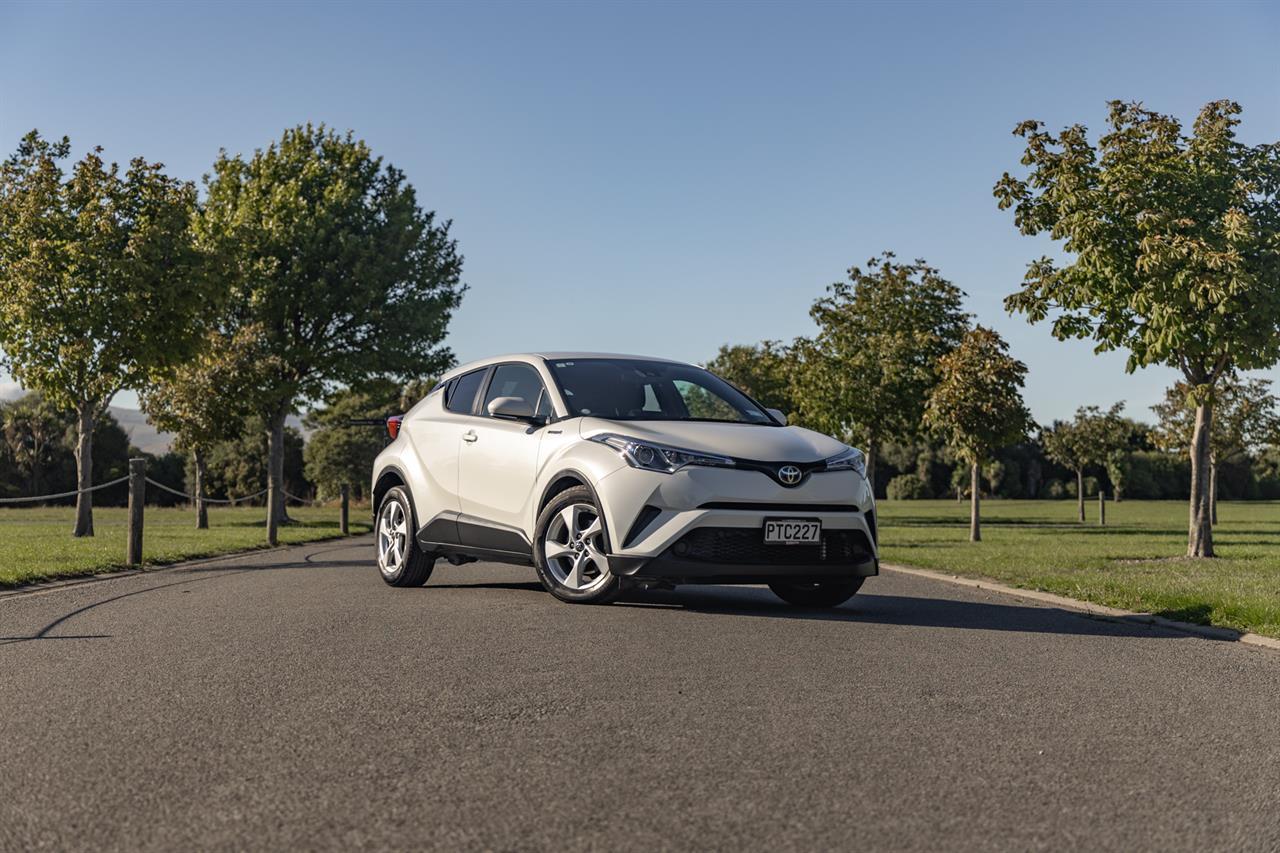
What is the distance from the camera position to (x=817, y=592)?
8.81 meters

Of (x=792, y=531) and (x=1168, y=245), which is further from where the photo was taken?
(x=1168, y=245)

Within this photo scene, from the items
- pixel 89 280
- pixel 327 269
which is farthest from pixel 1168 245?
pixel 327 269

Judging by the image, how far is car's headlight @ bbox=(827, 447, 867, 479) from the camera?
7996 mm

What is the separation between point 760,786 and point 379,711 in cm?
176

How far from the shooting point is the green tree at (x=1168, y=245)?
52.2 ft

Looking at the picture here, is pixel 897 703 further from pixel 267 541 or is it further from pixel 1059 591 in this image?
pixel 267 541

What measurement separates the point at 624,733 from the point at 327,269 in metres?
28.5

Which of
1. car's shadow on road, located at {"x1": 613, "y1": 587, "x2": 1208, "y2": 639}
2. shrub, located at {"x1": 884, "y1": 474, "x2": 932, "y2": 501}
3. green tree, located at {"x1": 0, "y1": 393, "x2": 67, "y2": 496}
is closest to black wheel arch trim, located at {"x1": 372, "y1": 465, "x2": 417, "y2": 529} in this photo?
car's shadow on road, located at {"x1": 613, "y1": 587, "x2": 1208, "y2": 639}

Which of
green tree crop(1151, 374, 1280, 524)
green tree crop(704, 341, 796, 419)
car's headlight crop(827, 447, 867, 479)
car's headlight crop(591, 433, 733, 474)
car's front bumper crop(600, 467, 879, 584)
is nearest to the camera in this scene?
car's front bumper crop(600, 467, 879, 584)

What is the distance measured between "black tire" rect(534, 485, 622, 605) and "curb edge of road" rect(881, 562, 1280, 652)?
12.2ft

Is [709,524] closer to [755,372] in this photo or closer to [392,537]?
[392,537]

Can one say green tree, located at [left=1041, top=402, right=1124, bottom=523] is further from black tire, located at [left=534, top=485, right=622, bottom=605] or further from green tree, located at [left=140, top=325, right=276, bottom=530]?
black tire, located at [left=534, top=485, right=622, bottom=605]

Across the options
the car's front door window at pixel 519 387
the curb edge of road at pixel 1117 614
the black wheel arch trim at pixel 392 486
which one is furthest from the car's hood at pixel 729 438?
the curb edge of road at pixel 1117 614

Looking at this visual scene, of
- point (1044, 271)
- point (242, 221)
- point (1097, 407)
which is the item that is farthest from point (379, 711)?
point (1097, 407)
